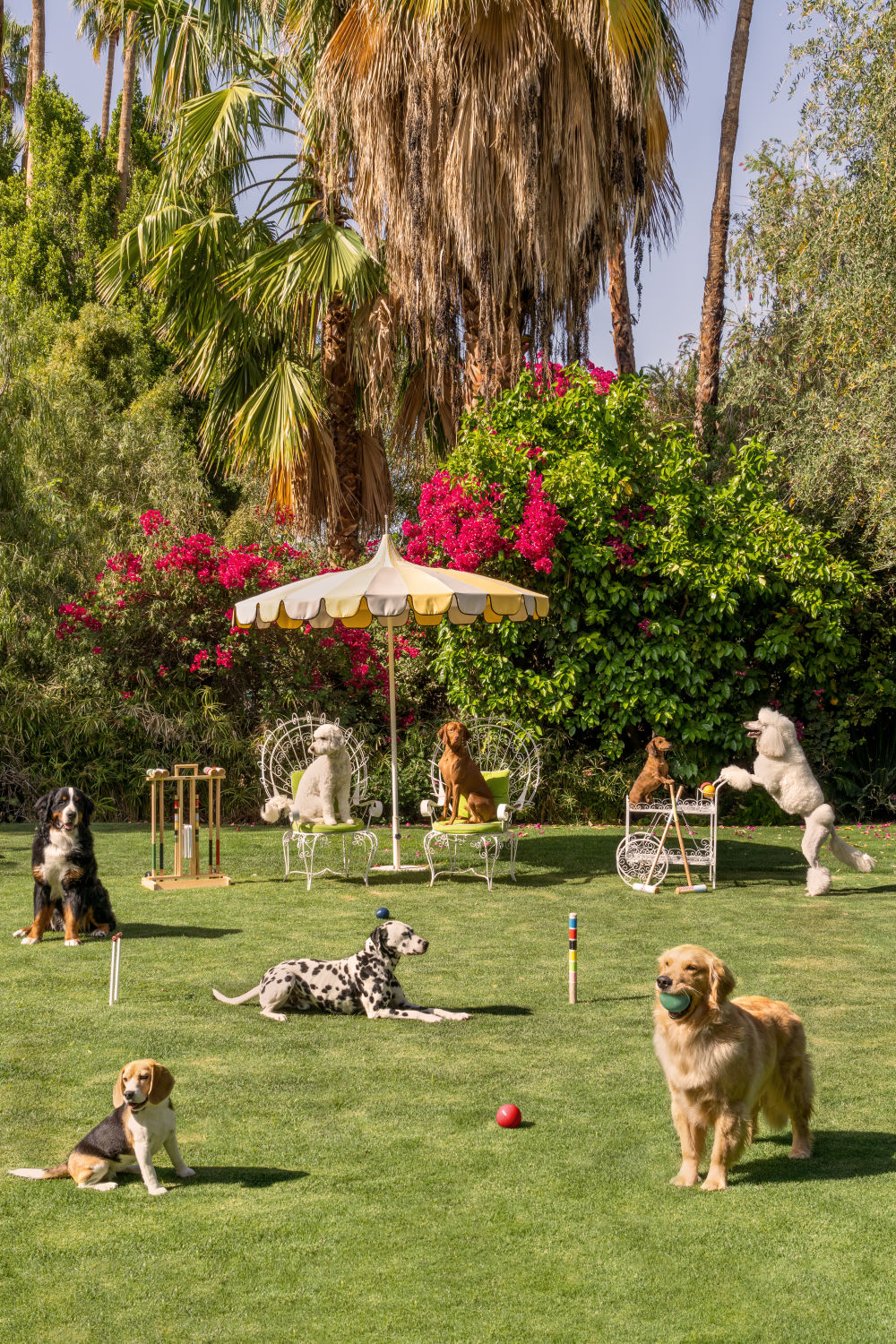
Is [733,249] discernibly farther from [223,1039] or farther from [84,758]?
A: [223,1039]

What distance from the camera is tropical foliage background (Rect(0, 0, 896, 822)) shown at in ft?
38.3

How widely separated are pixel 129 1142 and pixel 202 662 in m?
10.2

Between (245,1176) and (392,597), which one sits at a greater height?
(392,597)

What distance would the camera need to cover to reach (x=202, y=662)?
45.0 feet

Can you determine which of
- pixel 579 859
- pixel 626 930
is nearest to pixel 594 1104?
pixel 626 930

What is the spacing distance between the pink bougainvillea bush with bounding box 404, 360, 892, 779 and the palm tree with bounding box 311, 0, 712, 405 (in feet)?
3.31

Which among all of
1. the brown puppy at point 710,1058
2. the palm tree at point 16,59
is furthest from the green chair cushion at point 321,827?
the palm tree at point 16,59

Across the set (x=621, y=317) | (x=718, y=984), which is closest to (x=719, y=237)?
(x=621, y=317)

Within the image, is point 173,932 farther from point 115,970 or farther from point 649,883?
point 649,883

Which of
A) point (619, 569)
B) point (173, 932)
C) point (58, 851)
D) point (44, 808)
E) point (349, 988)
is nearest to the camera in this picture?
point (349, 988)

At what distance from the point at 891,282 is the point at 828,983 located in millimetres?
7360

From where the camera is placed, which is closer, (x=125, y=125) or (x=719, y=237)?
(x=719, y=237)

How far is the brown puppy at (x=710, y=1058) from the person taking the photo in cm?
375

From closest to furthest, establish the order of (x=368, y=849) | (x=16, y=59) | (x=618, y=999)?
(x=618, y=999) < (x=368, y=849) < (x=16, y=59)
